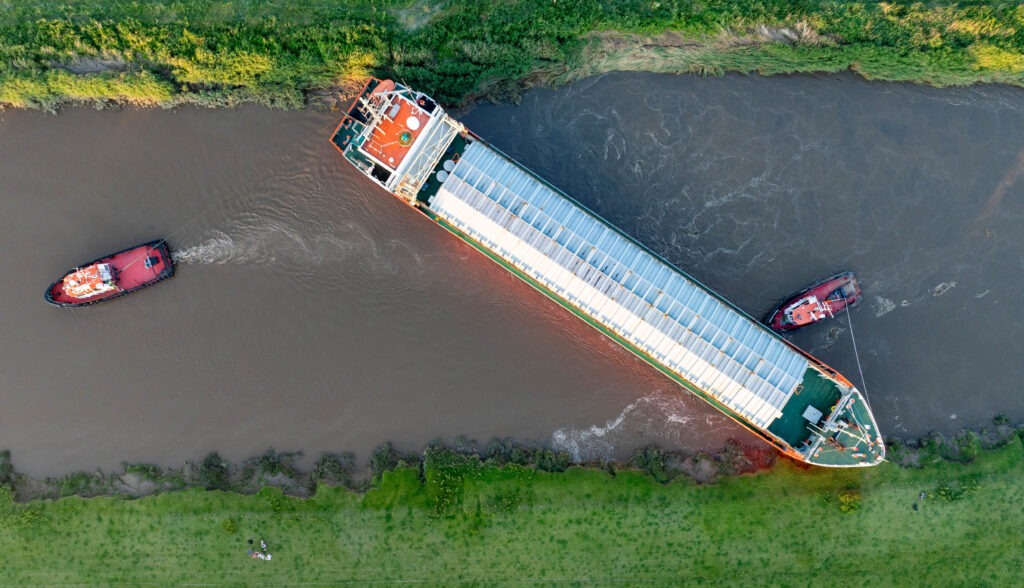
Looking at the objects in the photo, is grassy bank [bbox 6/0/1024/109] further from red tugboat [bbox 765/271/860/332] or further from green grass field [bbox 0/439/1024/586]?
green grass field [bbox 0/439/1024/586]

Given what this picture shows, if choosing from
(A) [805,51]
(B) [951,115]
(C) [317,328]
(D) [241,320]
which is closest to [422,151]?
(C) [317,328]

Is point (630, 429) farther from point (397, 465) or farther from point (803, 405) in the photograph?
point (397, 465)

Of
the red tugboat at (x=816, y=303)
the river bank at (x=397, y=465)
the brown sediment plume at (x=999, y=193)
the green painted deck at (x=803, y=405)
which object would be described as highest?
the brown sediment plume at (x=999, y=193)

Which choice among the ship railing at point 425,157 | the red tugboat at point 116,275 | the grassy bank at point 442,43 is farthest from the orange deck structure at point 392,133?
the red tugboat at point 116,275

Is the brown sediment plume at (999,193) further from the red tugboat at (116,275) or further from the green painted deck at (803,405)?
the red tugboat at (116,275)

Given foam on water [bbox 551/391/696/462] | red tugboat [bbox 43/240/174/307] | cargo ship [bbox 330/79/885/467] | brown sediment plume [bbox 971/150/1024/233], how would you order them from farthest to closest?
brown sediment plume [bbox 971/150/1024/233]
foam on water [bbox 551/391/696/462]
red tugboat [bbox 43/240/174/307]
cargo ship [bbox 330/79/885/467]

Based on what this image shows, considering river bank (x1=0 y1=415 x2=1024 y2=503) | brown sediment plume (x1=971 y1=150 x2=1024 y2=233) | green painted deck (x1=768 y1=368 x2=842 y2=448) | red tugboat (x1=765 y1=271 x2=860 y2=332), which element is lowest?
river bank (x1=0 y1=415 x2=1024 y2=503)

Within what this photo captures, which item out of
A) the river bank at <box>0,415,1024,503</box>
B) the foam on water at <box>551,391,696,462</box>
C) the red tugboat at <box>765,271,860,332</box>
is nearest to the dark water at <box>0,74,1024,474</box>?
the foam on water at <box>551,391,696,462</box>
